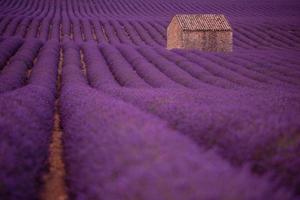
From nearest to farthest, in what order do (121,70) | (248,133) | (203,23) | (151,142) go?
1. (151,142)
2. (248,133)
3. (121,70)
4. (203,23)

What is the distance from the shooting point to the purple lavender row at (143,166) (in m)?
Answer: 2.71

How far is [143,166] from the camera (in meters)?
3.39

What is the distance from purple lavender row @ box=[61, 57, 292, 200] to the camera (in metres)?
2.71

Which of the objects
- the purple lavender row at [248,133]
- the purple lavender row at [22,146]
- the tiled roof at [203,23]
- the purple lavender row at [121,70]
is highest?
the purple lavender row at [248,133]

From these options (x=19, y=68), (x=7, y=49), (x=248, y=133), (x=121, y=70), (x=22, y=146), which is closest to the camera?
(x=248, y=133)

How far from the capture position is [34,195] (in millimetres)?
4980

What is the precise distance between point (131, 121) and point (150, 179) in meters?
2.20

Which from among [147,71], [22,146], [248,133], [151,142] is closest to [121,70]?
[147,71]

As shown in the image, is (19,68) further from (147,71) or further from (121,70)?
(147,71)

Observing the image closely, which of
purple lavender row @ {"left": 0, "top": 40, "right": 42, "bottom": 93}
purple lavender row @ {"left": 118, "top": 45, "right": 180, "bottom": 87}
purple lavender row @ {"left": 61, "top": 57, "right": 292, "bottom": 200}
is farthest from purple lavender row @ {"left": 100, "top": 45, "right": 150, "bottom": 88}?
purple lavender row @ {"left": 61, "top": 57, "right": 292, "bottom": 200}

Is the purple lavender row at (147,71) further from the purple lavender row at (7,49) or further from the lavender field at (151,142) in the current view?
the purple lavender row at (7,49)

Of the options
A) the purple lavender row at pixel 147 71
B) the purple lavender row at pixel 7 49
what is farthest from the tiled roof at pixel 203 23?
the purple lavender row at pixel 7 49

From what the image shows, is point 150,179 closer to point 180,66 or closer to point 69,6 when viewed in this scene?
point 180,66

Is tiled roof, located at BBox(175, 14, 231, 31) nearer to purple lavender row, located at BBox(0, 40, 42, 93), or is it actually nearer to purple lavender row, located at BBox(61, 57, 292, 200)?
purple lavender row, located at BBox(0, 40, 42, 93)
